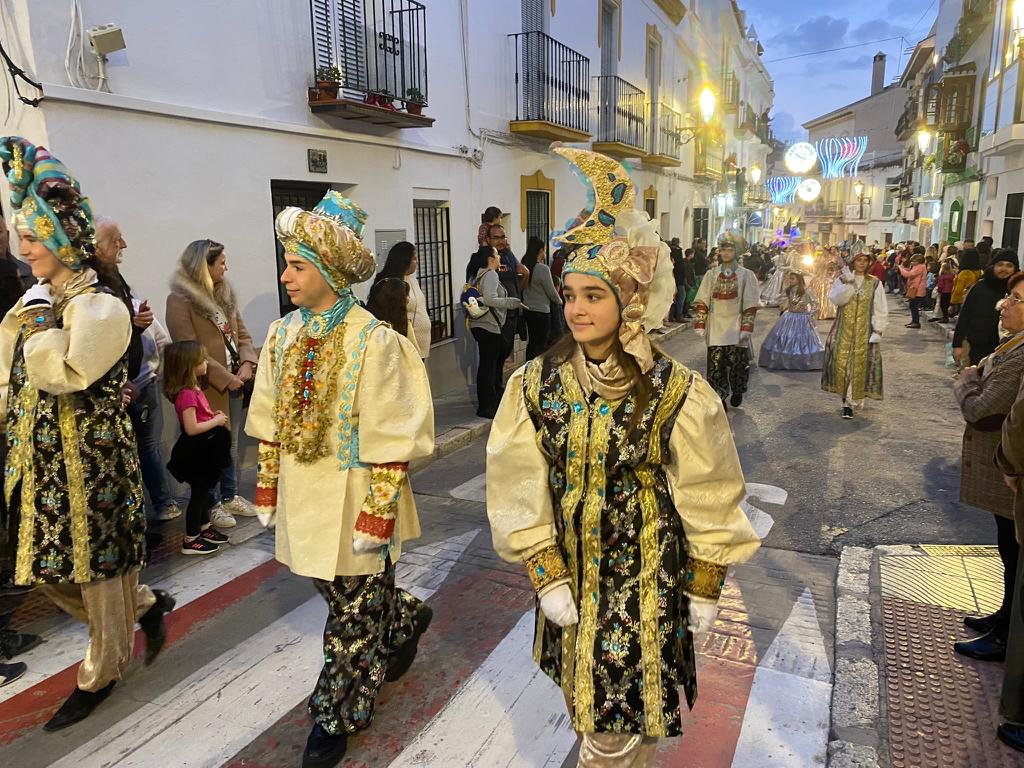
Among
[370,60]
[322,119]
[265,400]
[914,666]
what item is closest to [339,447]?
[265,400]

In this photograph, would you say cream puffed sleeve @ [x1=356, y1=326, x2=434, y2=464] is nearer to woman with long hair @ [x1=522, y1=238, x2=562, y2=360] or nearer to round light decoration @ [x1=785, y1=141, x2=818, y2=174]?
woman with long hair @ [x1=522, y1=238, x2=562, y2=360]

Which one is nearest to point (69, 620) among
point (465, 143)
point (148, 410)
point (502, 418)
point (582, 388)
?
point (148, 410)

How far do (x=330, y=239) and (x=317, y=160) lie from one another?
5487mm

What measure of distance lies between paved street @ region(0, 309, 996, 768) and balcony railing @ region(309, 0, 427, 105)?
4.89 m

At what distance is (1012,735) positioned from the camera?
9.48 ft

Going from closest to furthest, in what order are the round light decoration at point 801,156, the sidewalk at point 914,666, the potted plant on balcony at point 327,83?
the sidewalk at point 914,666 < the potted plant on balcony at point 327,83 < the round light decoration at point 801,156

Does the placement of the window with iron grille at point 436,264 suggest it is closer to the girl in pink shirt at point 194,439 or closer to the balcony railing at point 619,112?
the girl in pink shirt at point 194,439

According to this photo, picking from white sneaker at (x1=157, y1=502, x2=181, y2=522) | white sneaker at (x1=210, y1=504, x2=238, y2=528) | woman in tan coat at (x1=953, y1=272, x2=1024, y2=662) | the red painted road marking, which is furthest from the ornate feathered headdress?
white sneaker at (x1=157, y1=502, x2=181, y2=522)

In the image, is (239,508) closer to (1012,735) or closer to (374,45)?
(1012,735)

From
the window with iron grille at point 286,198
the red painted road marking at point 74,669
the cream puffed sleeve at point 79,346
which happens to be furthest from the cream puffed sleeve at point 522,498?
the window with iron grille at point 286,198

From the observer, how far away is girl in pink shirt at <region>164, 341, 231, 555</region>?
475 centimetres

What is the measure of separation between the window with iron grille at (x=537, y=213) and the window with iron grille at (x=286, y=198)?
220 inches

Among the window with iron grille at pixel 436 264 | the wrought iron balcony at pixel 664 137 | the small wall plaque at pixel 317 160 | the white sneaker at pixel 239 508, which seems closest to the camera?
the white sneaker at pixel 239 508

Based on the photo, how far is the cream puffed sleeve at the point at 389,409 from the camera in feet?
9.18
